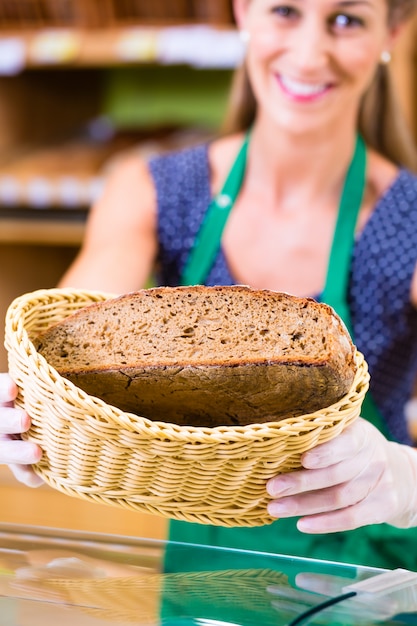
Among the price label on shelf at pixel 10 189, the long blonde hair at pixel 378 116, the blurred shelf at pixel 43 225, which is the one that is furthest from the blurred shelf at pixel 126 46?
the long blonde hair at pixel 378 116

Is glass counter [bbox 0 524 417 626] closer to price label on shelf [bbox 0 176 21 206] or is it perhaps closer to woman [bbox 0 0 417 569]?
woman [bbox 0 0 417 569]

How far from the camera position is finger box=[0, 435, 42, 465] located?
947 mm

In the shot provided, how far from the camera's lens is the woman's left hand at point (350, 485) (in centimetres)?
95

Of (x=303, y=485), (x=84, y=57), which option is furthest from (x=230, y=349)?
(x=84, y=57)

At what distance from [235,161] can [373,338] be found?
48 centimetres

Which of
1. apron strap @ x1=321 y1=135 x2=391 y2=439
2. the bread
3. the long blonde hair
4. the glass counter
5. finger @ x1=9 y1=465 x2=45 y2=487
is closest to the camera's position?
the glass counter

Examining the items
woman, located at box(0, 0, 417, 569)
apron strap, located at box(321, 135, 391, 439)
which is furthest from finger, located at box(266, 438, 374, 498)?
apron strap, located at box(321, 135, 391, 439)

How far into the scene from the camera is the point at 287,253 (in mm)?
1762

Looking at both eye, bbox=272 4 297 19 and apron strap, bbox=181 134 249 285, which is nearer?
eye, bbox=272 4 297 19

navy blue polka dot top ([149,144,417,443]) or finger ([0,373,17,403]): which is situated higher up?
finger ([0,373,17,403])

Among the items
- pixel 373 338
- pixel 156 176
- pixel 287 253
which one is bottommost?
pixel 373 338

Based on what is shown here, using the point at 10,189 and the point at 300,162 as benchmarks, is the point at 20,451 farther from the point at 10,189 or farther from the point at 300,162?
the point at 10,189

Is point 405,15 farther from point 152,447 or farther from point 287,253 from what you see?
point 152,447

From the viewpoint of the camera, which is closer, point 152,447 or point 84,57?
point 152,447
